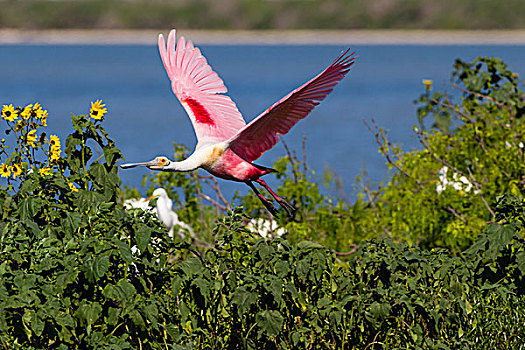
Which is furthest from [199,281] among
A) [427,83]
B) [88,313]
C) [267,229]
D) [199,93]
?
[427,83]

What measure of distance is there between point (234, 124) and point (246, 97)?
1088 inches

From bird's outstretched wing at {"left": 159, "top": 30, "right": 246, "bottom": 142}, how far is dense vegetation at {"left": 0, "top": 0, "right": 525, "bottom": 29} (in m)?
42.6

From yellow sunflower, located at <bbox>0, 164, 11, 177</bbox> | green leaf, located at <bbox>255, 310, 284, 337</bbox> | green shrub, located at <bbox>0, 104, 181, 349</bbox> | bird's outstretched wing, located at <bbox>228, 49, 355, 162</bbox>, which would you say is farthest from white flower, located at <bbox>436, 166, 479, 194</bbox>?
yellow sunflower, located at <bbox>0, 164, 11, 177</bbox>

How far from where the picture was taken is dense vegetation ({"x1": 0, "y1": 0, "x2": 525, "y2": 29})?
153 ft

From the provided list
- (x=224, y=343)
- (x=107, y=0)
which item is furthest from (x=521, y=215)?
(x=107, y=0)

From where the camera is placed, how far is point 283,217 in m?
5.88

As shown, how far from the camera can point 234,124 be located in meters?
3.61

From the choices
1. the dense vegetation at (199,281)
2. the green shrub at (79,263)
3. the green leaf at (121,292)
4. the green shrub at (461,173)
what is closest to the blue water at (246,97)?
the green shrub at (461,173)

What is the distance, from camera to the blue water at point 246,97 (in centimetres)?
1764

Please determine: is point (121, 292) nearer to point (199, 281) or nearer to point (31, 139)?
point (199, 281)

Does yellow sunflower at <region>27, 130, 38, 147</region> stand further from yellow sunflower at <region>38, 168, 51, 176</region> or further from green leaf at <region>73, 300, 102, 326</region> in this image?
green leaf at <region>73, 300, 102, 326</region>

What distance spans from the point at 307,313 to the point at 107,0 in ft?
154

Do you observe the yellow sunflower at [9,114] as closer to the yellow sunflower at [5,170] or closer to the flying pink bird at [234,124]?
the yellow sunflower at [5,170]

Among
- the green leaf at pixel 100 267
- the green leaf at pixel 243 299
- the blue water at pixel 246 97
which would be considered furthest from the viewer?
the blue water at pixel 246 97
